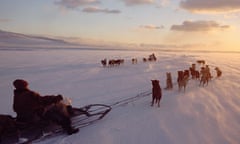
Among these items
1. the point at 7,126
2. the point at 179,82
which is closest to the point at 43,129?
the point at 7,126

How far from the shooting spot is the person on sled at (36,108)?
5.34 m

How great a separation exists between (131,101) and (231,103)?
2.74 metres

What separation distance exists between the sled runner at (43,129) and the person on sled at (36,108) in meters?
0.14

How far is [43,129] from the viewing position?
562 cm

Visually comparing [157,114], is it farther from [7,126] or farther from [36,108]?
[7,126]

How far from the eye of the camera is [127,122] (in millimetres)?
6285

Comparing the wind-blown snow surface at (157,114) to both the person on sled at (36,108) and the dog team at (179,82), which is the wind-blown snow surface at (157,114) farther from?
the person on sled at (36,108)

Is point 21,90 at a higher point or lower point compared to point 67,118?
higher

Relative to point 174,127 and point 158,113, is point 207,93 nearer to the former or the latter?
point 158,113

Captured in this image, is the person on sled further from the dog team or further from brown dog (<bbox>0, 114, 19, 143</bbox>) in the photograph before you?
the dog team

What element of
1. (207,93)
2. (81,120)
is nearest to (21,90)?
(81,120)

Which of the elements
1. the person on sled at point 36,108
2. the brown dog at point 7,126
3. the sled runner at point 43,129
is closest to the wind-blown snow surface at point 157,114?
the sled runner at point 43,129

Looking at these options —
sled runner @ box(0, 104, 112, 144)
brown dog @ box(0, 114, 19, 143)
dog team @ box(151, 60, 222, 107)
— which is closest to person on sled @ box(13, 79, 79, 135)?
sled runner @ box(0, 104, 112, 144)

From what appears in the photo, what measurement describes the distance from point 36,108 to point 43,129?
487 mm
